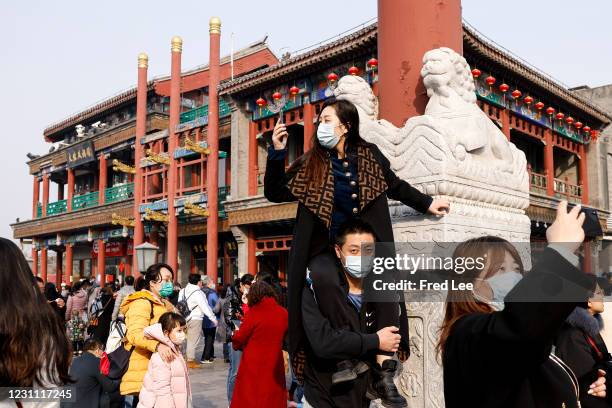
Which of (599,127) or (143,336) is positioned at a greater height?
(599,127)

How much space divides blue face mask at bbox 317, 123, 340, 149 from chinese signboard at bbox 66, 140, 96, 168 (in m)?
24.4

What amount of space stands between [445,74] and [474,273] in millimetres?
2182

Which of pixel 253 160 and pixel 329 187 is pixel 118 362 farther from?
pixel 253 160

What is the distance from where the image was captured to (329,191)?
2.50m

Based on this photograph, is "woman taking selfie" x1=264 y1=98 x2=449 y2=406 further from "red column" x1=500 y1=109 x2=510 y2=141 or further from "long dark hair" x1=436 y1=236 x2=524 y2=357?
"red column" x1=500 y1=109 x2=510 y2=141

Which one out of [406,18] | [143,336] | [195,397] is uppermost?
[406,18]

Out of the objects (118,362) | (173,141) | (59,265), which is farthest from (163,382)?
(59,265)

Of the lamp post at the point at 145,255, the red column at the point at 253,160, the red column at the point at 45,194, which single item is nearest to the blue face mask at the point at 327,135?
the lamp post at the point at 145,255

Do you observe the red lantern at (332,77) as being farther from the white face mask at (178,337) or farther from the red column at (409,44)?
the white face mask at (178,337)

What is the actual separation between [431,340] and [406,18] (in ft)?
7.06

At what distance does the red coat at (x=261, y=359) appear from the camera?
470 cm

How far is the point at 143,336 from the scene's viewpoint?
4547 mm

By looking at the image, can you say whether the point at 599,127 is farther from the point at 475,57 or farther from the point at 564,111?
the point at 475,57

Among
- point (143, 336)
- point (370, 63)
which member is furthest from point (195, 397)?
point (370, 63)
